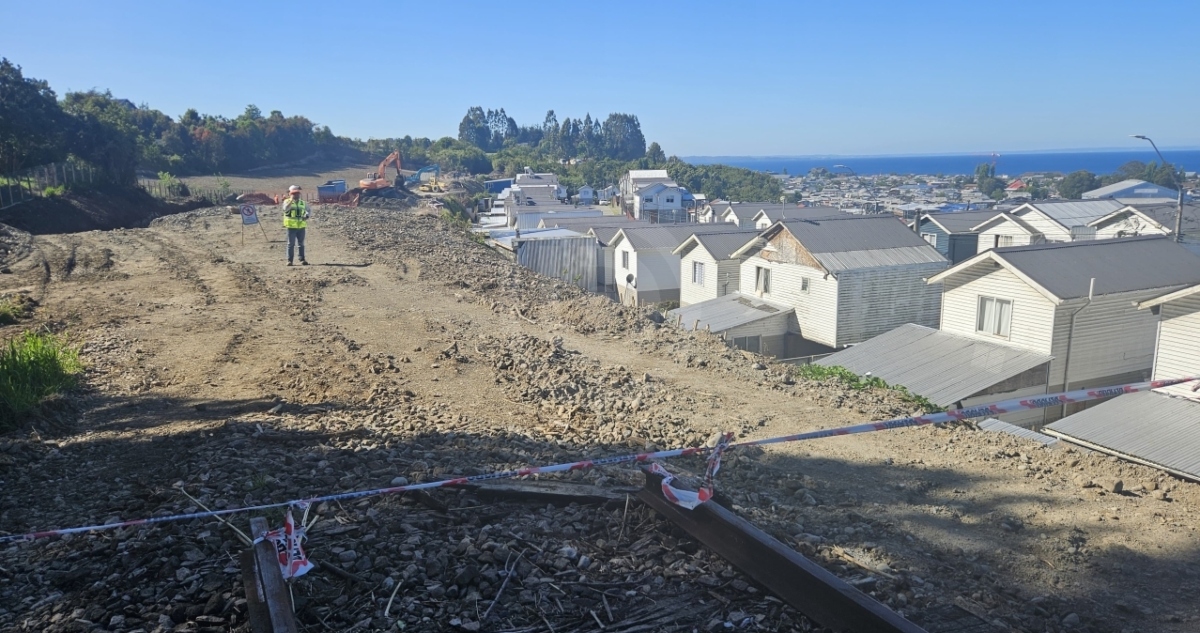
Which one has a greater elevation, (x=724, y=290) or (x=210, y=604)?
(x=210, y=604)

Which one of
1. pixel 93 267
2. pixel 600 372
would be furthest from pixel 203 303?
pixel 600 372

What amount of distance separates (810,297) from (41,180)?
3177 centimetres

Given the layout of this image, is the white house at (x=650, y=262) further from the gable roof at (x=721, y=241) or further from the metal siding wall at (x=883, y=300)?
the metal siding wall at (x=883, y=300)

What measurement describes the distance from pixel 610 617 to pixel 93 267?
1602 cm

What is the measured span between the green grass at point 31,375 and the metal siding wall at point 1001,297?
1849 cm

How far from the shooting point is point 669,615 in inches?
158

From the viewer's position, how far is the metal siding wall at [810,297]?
2469 cm

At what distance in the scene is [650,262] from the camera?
34.3 meters

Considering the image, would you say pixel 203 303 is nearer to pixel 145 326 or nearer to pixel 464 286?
pixel 145 326

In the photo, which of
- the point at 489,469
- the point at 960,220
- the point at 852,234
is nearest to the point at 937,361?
the point at 852,234

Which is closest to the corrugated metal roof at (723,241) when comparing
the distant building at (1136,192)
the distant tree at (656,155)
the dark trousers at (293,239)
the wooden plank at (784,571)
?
the dark trousers at (293,239)

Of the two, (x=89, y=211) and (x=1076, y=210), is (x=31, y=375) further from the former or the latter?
(x=1076, y=210)

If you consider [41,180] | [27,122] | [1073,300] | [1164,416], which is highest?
[27,122]

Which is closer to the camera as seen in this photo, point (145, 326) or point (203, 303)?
point (145, 326)
